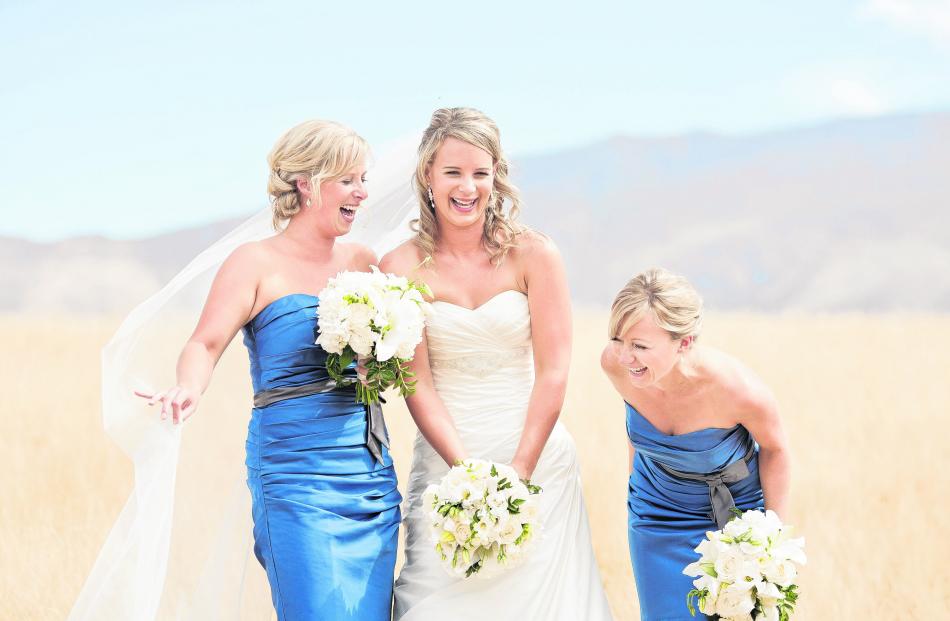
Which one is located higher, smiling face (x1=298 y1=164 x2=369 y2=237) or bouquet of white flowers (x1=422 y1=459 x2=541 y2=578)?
smiling face (x1=298 y1=164 x2=369 y2=237)

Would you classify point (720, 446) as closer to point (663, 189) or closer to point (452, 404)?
point (452, 404)

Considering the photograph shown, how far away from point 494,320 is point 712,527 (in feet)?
5.00

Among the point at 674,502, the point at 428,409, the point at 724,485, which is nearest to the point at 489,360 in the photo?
the point at 428,409

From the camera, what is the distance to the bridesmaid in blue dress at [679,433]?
4727mm

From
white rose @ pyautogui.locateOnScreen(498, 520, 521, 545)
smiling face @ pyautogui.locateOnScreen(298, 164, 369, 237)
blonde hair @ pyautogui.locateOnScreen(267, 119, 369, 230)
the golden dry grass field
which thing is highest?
blonde hair @ pyautogui.locateOnScreen(267, 119, 369, 230)

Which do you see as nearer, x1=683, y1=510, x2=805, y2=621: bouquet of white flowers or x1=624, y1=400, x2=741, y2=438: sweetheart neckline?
x1=683, y1=510, x2=805, y2=621: bouquet of white flowers

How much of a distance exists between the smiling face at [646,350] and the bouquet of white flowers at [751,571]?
766 millimetres

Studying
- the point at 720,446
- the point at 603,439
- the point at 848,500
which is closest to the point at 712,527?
the point at 720,446

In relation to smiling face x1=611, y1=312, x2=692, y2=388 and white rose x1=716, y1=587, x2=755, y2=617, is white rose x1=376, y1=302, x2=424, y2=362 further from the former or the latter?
white rose x1=716, y1=587, x2=755, y2=617

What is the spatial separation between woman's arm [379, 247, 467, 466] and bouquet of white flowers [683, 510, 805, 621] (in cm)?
128

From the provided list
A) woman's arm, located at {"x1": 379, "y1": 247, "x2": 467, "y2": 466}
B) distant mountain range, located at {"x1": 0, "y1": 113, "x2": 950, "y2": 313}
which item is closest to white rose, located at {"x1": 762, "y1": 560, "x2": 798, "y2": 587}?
woman's arm, located at {"x1": 379, "y1": 247, "x2": 467, "y2": 466}

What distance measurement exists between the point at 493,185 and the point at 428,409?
3.91 ft

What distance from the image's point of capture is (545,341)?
16.8ft

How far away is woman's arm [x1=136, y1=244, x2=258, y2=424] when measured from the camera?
15.2 feet
